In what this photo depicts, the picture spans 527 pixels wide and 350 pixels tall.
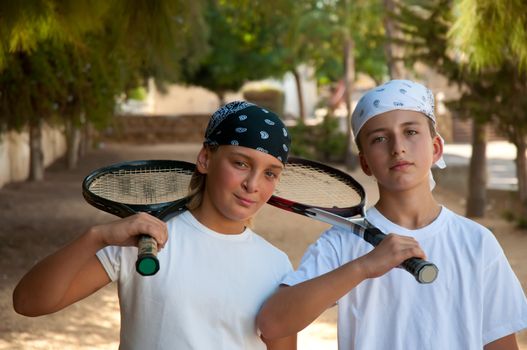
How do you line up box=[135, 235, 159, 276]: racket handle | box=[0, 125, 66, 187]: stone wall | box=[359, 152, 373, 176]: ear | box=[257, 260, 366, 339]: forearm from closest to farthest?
box=[135, 235, 159, 276]: racket handle, box=[257, 260, 366, 339]: forearm, box=[359, 152, 373, 176]: ear, box=[0, 125, 66, 187]: stone wall

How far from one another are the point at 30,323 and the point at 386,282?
13.5ft

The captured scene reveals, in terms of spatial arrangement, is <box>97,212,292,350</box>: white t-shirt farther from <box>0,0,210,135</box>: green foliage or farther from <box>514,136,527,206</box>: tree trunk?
<box>514,136,527,206</box>: tree trunk

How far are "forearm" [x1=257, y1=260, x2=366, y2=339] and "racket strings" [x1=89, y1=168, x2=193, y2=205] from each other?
0.60 m

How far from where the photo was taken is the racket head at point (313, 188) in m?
2.62

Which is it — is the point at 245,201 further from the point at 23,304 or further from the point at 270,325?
the point at 23,304

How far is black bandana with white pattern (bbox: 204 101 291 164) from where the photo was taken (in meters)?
2.22

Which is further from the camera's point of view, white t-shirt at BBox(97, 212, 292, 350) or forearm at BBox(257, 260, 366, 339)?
white t-shirt at BBox(97, 212, 292, 350)

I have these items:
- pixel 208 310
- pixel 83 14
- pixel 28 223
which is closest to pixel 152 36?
pixel 83 14

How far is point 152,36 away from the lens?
17.9 ft

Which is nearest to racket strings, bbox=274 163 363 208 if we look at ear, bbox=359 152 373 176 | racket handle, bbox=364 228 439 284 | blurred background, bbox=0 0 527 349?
ear, bbox=359 152 373 176

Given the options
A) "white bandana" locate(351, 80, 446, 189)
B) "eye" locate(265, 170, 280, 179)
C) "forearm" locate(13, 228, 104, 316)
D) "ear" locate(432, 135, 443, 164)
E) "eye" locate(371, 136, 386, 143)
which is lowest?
"forearm" locate(13, 228, 104, 316)

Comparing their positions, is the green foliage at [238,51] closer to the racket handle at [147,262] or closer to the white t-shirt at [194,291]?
the white t-shirt at [194,291]

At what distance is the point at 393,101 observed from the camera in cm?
229

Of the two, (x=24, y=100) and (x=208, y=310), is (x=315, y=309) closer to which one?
(x=208, y=310)
